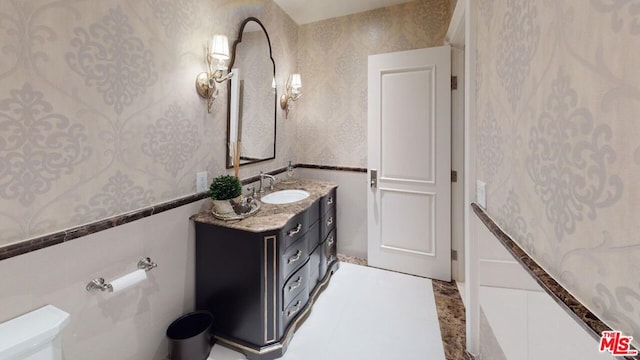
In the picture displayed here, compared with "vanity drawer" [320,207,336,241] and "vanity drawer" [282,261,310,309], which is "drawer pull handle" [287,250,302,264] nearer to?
"vanity drawer" [282,261,310,309]

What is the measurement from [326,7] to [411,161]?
5.69ft

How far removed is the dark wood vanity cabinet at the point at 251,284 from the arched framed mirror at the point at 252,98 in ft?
2.21

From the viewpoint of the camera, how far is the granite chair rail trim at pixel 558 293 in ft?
1.78

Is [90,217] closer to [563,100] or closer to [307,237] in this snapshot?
[307,237]

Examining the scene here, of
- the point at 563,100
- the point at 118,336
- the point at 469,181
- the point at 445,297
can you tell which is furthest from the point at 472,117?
the point at 118,336

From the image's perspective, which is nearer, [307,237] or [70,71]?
[70,71]

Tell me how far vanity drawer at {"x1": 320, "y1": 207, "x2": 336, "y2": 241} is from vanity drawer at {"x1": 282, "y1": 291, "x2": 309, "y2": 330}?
1.72ft

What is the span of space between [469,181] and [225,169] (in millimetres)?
1649

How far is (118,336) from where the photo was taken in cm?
137

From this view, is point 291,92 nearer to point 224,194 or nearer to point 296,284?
point 224,194

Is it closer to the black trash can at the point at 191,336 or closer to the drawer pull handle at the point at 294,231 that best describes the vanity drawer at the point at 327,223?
the drawer pull handle at the point at 294,231

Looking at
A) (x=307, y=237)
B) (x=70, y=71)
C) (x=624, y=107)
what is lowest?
(x=307, y=237)

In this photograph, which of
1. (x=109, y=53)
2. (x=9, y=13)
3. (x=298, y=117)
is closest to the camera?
(x=9, y=13)

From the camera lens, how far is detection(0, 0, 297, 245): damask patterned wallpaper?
3.37 ft
